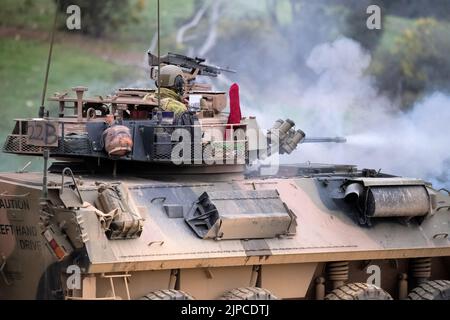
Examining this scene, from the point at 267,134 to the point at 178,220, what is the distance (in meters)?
3.46

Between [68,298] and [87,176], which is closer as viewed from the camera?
[68,298]

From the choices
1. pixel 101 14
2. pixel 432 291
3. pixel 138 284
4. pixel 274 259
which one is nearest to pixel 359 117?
pixel 101 14

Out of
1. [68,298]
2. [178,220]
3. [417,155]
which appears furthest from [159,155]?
[417,155]

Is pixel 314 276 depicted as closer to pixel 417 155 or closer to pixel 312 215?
pixel 312 215

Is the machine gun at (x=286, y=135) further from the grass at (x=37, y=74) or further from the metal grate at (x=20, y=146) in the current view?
the grass at (x=37, y=74)

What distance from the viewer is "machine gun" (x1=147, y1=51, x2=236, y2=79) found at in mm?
31875

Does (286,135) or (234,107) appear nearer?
(234,107)

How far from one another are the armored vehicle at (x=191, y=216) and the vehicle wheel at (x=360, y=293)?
0.11 ft

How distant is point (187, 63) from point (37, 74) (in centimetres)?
544

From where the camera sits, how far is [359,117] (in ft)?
127

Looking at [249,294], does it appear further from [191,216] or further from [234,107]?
[234,107]

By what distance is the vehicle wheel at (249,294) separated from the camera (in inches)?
1110

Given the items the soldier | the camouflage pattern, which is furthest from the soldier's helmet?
the camouflage pattern
